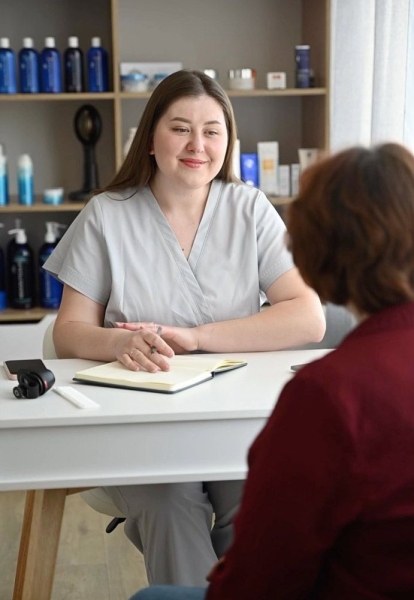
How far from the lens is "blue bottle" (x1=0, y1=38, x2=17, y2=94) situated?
11.9ft

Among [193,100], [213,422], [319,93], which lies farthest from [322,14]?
[213,422]

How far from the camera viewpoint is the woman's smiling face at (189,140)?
2.21 meters

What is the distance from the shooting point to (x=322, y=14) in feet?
11.9

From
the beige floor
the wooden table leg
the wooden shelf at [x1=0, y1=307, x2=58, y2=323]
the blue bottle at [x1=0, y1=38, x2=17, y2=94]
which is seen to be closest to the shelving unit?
the wooden shelf at [x1=0, y1=307, x2=58, y2=323]

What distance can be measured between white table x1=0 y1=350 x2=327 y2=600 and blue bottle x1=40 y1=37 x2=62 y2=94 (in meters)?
2.17

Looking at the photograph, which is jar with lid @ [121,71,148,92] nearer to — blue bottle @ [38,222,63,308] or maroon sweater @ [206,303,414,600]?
blue bottle @ [38,222,63,308]

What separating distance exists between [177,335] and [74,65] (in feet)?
6.44

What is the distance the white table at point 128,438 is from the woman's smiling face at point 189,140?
26.9 inches

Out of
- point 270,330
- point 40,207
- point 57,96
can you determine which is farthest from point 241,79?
point 270,330

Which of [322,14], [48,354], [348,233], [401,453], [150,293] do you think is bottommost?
[48,354]

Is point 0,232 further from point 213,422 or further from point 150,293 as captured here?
point 213,422

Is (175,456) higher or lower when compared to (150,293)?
lower

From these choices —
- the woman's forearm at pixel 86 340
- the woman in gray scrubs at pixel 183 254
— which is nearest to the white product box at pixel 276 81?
the woman in gray scrubs at pixel 183 254

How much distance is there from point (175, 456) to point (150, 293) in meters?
0.63
